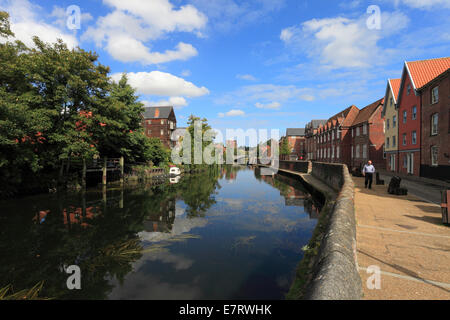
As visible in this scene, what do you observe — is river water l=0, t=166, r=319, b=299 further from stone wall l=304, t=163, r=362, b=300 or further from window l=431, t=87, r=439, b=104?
window l=431, t=87, r=439, b=104

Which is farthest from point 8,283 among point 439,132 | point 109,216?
point 439,132

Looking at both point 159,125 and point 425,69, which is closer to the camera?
point 425,69

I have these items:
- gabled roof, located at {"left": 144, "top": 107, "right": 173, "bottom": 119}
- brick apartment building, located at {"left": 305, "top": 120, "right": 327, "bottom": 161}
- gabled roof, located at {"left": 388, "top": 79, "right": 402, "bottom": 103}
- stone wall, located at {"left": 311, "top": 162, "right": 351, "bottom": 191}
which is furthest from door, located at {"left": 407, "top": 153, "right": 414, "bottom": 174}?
gabled roof, located at {"left": 144, "top": 107, "right": 173, "bottom": 119}

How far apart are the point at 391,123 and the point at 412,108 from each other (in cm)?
575

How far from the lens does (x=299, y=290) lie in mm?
4750

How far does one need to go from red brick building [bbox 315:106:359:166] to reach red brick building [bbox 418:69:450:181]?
21.9 m

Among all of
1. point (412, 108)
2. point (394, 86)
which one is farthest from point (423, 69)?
point (394, 86)

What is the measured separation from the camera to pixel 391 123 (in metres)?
28.7

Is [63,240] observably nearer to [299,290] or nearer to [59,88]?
[299,290]

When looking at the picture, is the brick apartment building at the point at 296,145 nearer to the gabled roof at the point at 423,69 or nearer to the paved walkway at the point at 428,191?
the gabled roof at the point at 423,69

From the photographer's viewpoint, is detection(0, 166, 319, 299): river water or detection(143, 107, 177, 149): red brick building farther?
detection(143, 107, 177, 149): red brick building

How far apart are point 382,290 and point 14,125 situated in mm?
17504

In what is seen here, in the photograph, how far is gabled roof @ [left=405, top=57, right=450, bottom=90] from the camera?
74.2 feet

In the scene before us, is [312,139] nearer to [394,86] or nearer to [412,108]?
[394,86]
